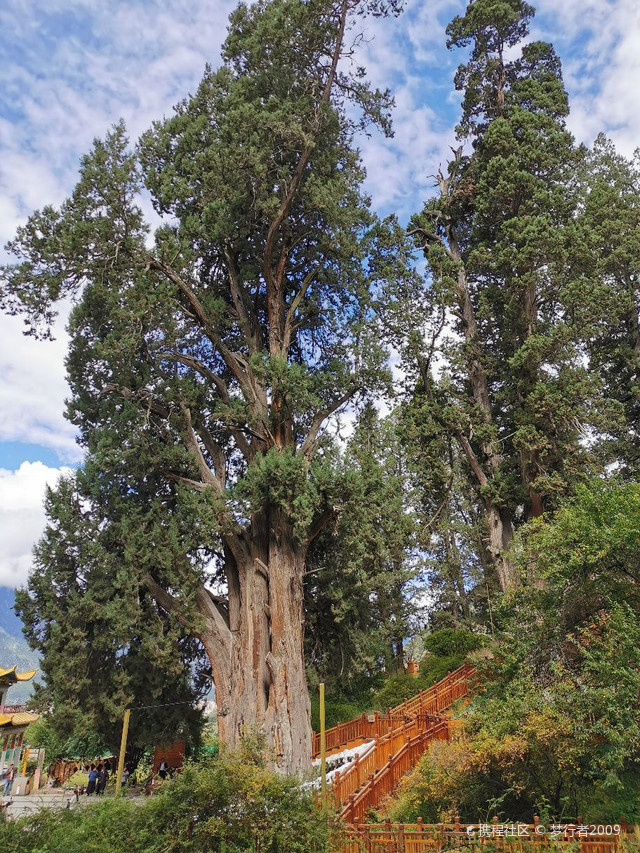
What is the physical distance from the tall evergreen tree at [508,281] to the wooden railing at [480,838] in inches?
386

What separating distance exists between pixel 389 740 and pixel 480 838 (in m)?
5.47

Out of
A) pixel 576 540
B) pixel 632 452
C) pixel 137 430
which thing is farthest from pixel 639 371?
pixel 137 430

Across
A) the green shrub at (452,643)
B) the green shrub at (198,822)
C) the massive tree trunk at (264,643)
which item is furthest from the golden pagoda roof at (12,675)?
the green shrub at (198,822)

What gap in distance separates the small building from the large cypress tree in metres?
14.0

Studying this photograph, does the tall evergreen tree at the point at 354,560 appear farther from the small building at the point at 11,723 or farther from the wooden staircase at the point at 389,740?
the small building at the point at 11,723

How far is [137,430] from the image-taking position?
1695cm

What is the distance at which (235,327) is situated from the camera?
771 inches

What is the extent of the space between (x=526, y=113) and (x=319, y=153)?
24.7 feet

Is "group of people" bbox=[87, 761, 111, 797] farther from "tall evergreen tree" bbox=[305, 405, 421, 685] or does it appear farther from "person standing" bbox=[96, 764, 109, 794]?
"tall evergreen tree" bbox=[305, 405, 421, 685]

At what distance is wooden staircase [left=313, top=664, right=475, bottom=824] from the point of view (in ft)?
33.5

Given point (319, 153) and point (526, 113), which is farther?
point (526, 113)

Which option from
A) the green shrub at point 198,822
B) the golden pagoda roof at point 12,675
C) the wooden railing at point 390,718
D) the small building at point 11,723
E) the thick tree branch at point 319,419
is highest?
the thick tree branch at point 319,419

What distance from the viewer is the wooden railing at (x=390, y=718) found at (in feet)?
49.4

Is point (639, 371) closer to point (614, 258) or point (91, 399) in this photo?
point (614, 258)
